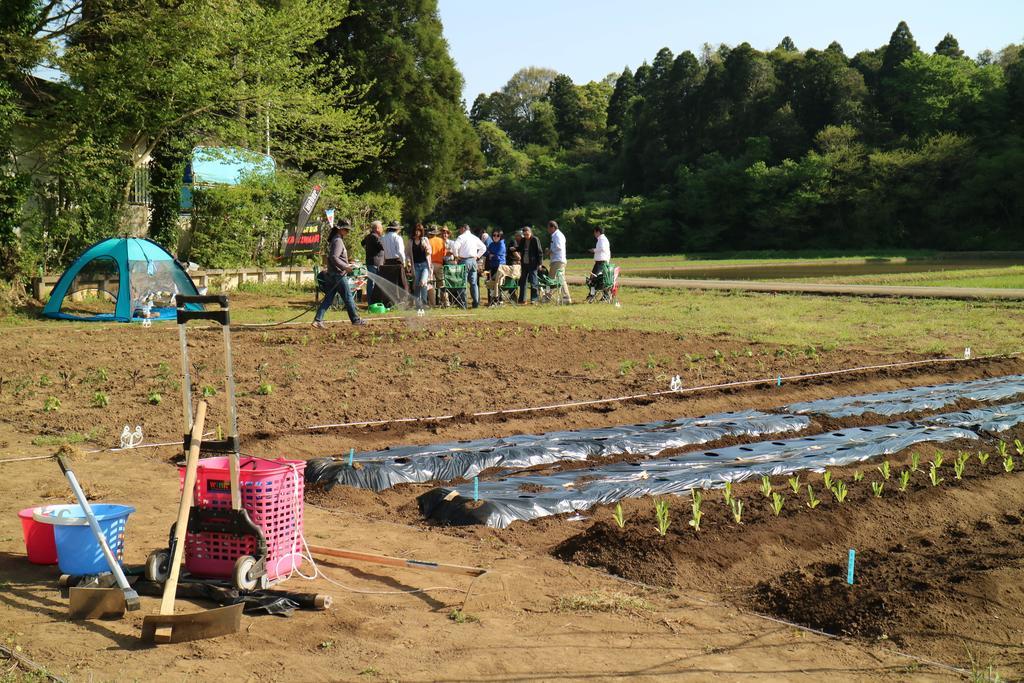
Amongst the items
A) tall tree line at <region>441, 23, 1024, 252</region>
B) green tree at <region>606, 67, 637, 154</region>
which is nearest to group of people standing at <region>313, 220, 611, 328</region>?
tall tree line at <region>441, 23, 1024, 252</region>

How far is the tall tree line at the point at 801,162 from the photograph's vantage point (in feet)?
165

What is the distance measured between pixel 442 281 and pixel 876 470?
558 inches

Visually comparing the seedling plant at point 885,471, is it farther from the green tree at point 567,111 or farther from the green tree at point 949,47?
the green tree at point 567,111

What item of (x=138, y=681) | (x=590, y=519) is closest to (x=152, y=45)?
(x=590, y=519)

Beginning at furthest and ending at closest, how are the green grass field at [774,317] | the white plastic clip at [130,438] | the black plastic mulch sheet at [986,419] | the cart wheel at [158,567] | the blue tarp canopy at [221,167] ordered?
the blue tarp canopy at [221,167]
the green grass field at [774,317]
the black plastic mulch sheet at [986,419]
the white plastic clip at [130,438]
the cart wheel at [158,567]

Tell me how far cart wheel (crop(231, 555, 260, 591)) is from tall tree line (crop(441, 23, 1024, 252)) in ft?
163

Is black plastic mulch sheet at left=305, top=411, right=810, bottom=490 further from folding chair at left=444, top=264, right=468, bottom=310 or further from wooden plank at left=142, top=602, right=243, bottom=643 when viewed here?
folding chair at left=444, top=264, right=468, bottom=310

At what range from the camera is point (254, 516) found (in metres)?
4.99

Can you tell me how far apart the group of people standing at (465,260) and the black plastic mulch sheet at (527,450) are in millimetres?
9349

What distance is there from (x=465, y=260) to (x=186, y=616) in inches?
637

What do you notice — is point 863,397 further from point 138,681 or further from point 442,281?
point 442,281

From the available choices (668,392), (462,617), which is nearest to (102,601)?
(462,617)

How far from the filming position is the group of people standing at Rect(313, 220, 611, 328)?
62.8 ft

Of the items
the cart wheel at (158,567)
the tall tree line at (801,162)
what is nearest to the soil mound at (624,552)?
the cart wheel at (158,567)
